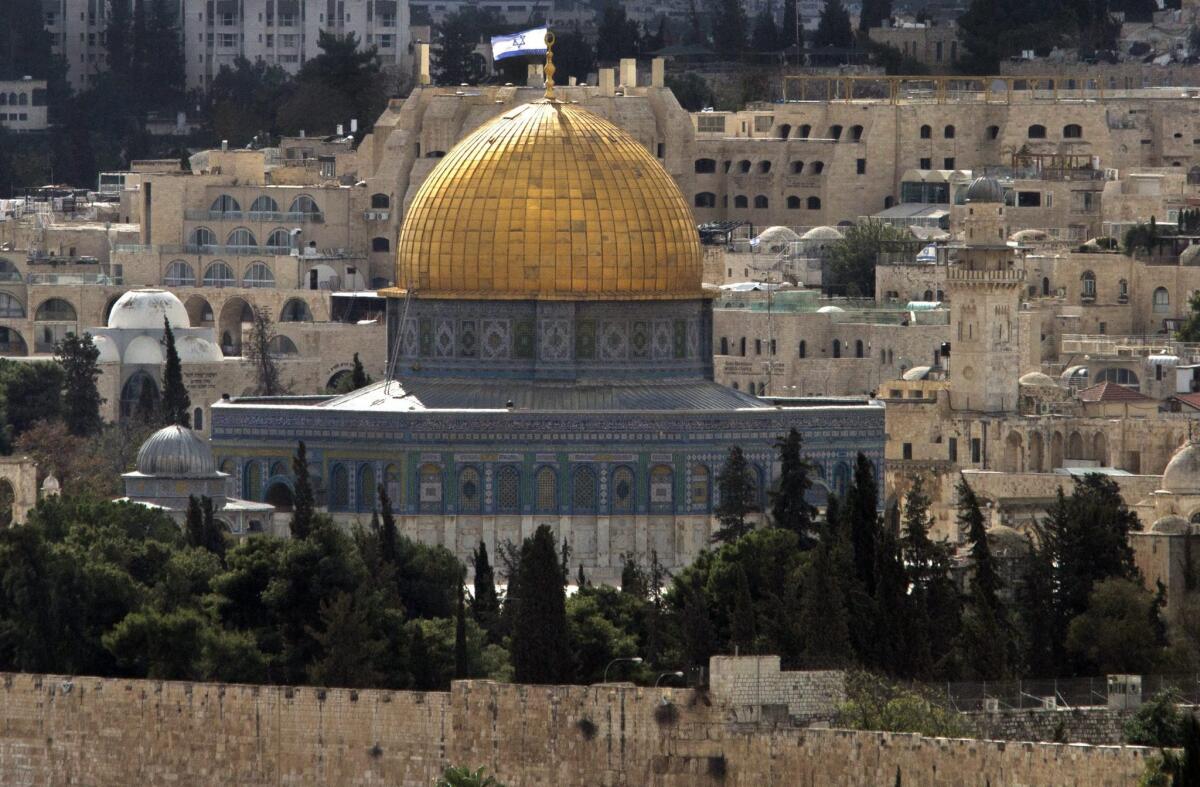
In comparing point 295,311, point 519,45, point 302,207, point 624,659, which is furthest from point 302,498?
point 302,207

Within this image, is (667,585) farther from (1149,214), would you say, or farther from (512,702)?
(1149,214)

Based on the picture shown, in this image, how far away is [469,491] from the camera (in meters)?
82.1

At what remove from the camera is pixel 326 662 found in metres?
67.3

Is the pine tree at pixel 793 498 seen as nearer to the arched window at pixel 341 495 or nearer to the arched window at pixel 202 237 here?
the arched window at pixel 341 495

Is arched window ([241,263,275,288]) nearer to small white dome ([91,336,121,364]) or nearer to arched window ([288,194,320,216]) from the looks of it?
arched window ([288,194,320,216])

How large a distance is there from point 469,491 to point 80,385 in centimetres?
1928

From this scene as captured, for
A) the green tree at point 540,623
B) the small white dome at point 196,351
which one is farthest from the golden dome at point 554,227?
the small white dome at point 196,351

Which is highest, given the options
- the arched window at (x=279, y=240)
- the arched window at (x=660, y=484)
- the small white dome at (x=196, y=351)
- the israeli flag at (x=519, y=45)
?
the israeli flag at (x=519, y=45)

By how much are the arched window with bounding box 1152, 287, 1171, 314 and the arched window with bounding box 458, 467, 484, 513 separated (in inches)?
1084

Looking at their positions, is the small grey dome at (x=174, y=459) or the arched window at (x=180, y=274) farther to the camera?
the arched window at (x=180, y=274)

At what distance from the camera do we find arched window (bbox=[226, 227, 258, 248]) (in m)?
117

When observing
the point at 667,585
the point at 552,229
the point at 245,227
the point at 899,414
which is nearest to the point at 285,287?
the point at 245,227

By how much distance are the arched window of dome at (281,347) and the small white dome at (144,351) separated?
8.56 ft

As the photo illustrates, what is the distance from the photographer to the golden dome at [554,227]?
8388 centimetres
